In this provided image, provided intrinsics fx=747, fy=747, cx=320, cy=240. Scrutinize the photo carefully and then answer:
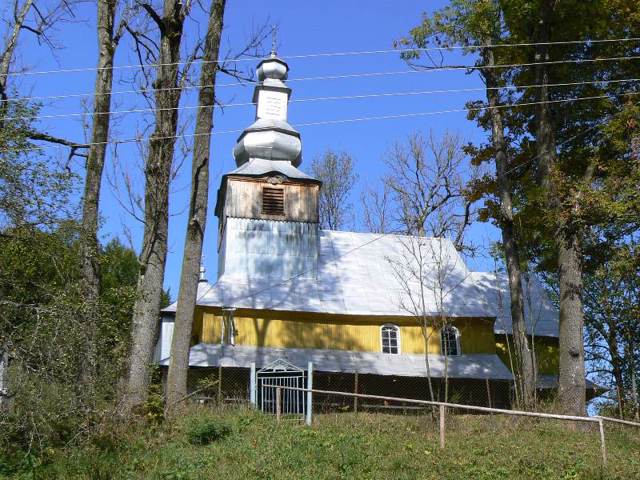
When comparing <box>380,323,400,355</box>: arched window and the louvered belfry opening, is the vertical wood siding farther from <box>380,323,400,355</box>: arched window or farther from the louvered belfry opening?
<box>380,323,400,355</box>: arched window

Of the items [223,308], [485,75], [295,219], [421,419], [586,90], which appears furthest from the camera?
[295,219]

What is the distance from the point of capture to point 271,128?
28953 millimetres

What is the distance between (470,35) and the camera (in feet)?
69.4

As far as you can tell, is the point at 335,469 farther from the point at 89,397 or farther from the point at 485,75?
the point at 485,75

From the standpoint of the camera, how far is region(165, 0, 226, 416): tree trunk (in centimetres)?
1566

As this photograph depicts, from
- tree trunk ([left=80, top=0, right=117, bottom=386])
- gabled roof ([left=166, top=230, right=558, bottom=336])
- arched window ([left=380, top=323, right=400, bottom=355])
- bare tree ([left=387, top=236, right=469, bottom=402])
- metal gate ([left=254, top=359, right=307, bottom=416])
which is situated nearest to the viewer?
tree trunk ([left=80, top=0, right=117, bottom=386])

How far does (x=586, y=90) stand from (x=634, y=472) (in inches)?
469

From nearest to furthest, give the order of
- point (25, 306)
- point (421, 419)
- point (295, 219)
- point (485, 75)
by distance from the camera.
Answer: point (25, 306) < point (421, 419) < point (485, 75) < point (295, 219)

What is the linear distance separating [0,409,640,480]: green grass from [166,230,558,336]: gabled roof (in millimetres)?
9294

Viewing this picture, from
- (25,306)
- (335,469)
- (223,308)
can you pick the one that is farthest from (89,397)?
(223,308)

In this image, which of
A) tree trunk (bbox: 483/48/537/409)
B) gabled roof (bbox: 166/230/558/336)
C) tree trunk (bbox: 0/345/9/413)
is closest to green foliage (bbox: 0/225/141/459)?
tree trunk (bbox: 0/345/9/413)

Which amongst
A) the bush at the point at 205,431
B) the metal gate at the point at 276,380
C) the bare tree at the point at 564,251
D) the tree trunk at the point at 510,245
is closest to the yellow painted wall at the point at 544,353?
the tree trunk at the point at 510,245

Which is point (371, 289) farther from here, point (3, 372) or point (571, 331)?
point (3, 372)

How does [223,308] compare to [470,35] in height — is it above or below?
below
